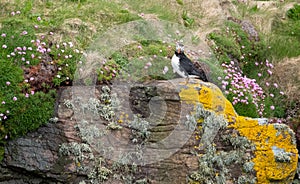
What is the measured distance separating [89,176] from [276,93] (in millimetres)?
5899

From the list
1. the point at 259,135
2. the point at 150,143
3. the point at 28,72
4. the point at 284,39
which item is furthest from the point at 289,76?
the point at 28,72

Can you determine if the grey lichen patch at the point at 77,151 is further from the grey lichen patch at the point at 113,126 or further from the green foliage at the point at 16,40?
the green foliage at the point at 16,40

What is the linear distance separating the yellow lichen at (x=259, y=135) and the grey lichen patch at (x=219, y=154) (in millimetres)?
125

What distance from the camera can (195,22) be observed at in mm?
11617

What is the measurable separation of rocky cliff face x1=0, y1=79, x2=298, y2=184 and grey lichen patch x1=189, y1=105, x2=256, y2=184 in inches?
0.6

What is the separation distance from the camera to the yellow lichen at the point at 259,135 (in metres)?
6.25

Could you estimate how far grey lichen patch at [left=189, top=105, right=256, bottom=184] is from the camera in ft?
20.3

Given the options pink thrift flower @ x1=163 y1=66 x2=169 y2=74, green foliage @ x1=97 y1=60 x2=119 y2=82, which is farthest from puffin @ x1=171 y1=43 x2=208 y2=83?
green foliage @ x1=97 y1=60 x2=119 y2=82

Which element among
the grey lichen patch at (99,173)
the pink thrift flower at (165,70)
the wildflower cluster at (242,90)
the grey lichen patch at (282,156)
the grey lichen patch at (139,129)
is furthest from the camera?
the wildflower cluster at (242,90)

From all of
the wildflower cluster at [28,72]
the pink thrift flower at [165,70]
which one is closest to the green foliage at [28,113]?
the wildflower cluster at [28,72]

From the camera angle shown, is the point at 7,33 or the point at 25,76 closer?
the point at 25,76

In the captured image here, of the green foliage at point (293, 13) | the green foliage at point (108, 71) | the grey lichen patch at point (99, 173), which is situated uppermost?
the green foliage at point (108, 71)

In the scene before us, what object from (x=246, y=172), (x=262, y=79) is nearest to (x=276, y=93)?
(x=262, y=79)

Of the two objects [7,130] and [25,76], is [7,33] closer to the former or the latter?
[25,76]
